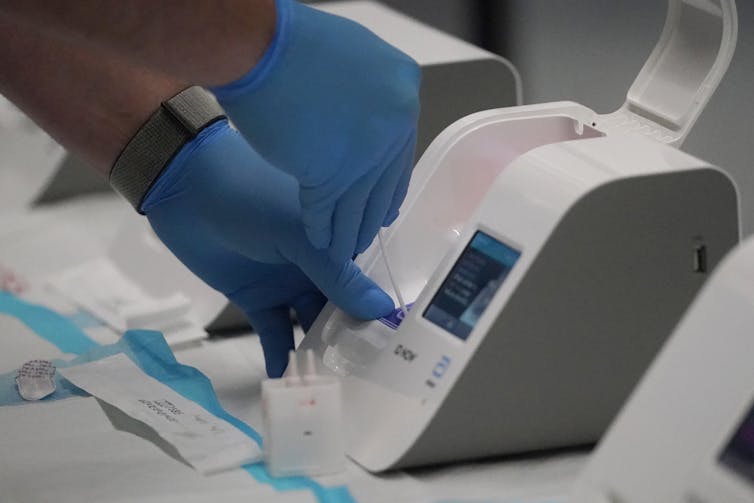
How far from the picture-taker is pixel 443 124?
55.2 inches

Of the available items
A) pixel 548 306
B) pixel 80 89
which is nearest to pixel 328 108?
pixel 548 306

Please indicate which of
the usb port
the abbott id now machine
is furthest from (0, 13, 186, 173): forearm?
the usb port

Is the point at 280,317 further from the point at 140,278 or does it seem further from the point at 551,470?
the point at 140,278

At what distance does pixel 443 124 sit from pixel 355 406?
18.8 inches

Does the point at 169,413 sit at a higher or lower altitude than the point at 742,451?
lower

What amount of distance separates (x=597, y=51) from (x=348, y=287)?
0.68 m

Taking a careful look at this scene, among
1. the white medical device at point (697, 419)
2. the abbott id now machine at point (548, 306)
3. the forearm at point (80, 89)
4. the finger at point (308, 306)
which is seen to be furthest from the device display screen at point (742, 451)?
the forearm at point (80, 89)

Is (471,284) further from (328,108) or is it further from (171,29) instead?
(171,29)

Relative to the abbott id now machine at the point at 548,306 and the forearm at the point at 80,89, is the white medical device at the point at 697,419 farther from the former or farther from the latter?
the forearm at the point at 80,89

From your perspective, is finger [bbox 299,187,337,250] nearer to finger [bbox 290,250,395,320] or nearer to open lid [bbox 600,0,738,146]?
finger [bbox 290,250,395,320]

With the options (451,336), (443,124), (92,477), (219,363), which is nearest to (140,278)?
(219,363)

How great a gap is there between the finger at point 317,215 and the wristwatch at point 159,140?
0.18 m

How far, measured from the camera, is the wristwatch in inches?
47.0

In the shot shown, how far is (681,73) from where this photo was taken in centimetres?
111
